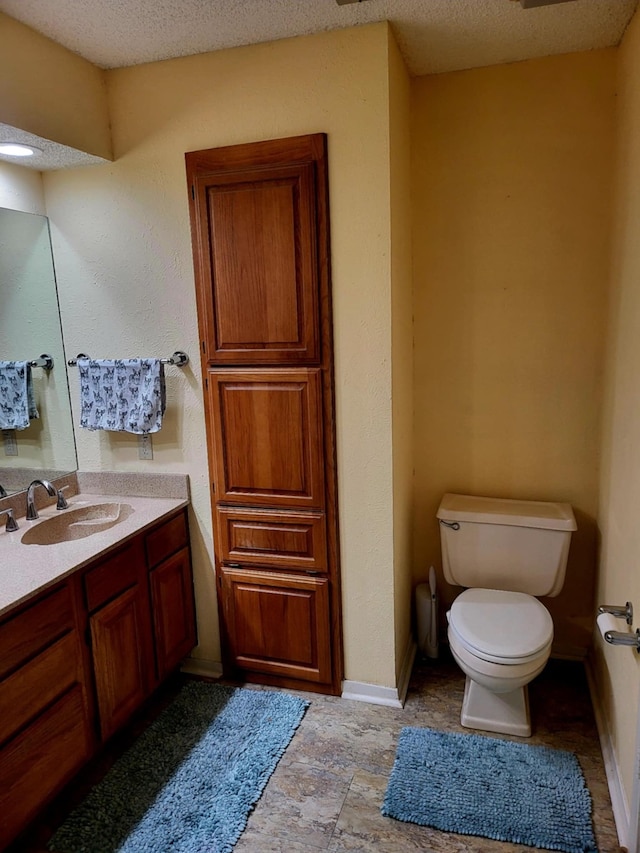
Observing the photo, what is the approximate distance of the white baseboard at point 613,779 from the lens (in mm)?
1642

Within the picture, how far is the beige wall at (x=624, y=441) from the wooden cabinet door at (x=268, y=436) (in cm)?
105

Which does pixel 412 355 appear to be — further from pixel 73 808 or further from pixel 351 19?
pixel 73 808

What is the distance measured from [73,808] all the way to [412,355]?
2.08 m

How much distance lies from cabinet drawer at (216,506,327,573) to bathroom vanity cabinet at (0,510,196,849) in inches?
8.3

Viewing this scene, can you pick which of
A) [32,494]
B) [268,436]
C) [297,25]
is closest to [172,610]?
[32,494]

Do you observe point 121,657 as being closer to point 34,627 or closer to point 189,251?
point 34,627

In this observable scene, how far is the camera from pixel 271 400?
7.28ft

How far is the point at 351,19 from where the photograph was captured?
189cm

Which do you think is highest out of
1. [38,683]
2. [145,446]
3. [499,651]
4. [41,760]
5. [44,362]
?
[44,362]

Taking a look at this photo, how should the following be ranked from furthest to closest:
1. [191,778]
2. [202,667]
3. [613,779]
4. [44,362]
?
[202,667] → [44,362] → [191,778] → [613,779]

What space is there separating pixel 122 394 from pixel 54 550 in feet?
2.37

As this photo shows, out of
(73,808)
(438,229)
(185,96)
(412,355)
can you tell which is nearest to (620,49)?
(438,229)

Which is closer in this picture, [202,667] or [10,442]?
[10,442]

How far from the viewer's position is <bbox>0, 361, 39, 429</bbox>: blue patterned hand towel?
2309 mm
